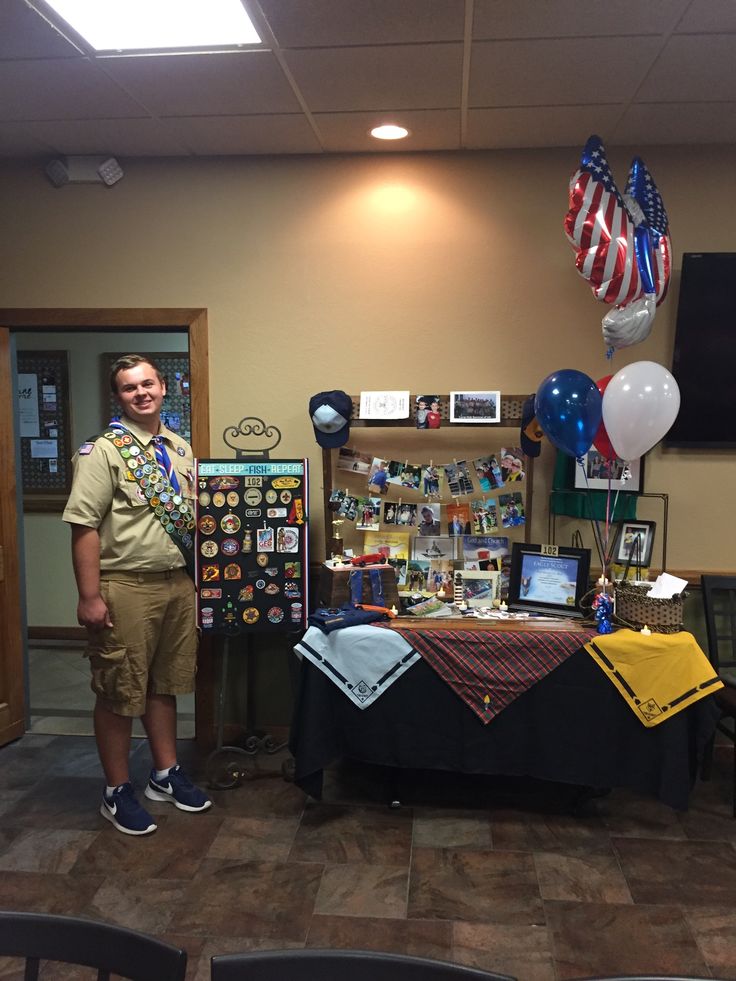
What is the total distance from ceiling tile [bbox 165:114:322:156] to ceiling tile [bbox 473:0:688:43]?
923 millimetres

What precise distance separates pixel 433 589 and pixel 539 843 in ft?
3.45

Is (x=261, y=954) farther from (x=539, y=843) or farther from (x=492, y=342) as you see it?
(x=492, y=342)

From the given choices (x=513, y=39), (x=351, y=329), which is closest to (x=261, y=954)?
(x=513, y=39)

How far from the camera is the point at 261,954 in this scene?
88 centimetres

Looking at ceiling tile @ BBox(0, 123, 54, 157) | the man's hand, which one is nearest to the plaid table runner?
the man's hand

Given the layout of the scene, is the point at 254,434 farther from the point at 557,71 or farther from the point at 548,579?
the point at 557,71

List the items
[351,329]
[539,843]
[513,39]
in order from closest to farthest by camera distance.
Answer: [513,39] < [539,843] < [351,329]

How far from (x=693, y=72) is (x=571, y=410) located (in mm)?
1179

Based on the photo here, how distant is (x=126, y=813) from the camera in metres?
2.70

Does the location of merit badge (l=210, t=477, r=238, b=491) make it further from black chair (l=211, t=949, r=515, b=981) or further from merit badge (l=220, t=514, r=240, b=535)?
black chair (l=211, t=949, r=515, b=981)

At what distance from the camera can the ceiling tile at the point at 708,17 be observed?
80.9 inches

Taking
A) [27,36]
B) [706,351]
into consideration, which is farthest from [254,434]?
[706,351]

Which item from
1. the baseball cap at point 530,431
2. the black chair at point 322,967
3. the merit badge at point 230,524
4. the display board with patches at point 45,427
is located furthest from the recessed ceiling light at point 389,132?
the display board with patches at point 45,427

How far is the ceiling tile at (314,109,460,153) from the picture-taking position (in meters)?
2.80
